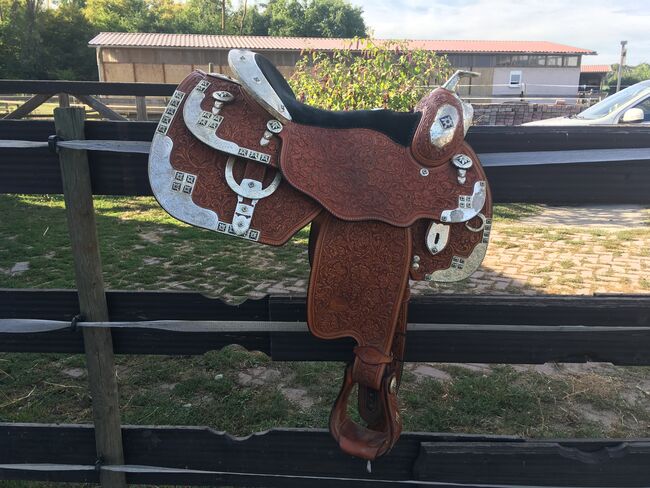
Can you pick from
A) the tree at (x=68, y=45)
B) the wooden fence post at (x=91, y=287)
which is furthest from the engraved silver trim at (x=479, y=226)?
the tree at (x=68, y=45)

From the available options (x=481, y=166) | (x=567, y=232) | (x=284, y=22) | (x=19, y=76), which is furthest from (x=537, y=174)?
(x=284, y=22)

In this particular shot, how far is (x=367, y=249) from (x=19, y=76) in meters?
36.8

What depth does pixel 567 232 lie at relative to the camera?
626 cm

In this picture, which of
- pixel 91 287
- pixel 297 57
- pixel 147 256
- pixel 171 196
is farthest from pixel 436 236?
pixel 297 57

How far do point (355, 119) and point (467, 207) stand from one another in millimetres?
436

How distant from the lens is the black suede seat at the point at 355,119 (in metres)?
1.43

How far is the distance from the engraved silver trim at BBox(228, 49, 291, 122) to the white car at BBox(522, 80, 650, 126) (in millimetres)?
6890

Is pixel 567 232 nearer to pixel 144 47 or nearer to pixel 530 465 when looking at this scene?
pixel 530 465

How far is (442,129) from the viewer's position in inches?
53.0

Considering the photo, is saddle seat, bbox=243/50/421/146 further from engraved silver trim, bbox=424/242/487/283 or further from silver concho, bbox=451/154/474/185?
engraved silver trim, bbox=424/242/487/283

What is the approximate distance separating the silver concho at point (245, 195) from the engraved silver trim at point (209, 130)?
2.5 inches

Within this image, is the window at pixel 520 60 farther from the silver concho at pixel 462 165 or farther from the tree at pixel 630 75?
the silver concho at pixel 462 165

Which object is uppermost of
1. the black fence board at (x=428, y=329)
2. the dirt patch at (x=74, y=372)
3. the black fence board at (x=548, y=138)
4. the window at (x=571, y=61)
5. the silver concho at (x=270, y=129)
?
the window at (x=571, y=61)

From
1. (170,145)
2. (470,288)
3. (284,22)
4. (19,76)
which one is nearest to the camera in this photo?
(170,145)
